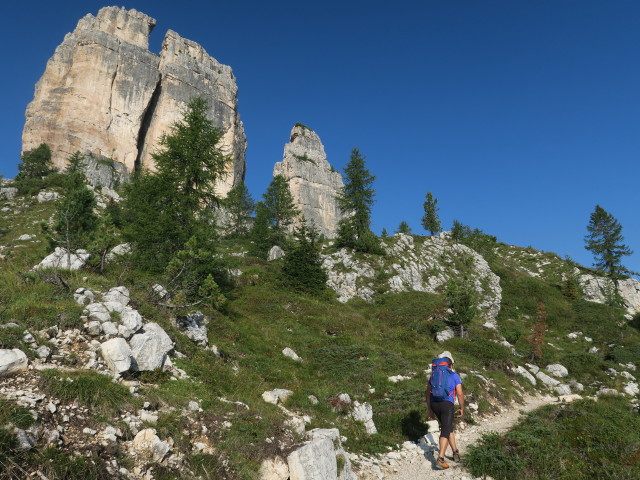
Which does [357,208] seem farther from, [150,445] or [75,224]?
[150,445]

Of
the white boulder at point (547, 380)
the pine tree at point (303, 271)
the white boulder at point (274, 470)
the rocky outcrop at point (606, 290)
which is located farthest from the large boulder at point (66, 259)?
the rocky outcrop at point (606, 290)

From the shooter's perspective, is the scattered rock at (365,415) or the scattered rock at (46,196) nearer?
the scattered rock at (365,415)

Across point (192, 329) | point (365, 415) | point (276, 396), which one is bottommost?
point (365, 415)

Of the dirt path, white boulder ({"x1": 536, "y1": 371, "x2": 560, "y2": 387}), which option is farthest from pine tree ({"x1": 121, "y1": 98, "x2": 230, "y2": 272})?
white boulder ({"x1": 536, "y1": 371, "x2": 560, "y2": 387})

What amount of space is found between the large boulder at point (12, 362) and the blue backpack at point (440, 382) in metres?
7.92

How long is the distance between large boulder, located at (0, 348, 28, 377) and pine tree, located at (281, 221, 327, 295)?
2295cm

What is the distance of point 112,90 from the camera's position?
77.1 m

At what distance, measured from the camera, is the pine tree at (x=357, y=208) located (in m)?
39.8

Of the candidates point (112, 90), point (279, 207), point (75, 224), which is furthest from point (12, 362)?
point (112, 90)

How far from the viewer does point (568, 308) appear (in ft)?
137

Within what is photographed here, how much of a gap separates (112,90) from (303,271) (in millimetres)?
77102

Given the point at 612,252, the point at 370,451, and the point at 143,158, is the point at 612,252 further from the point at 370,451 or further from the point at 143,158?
the point at 143,158

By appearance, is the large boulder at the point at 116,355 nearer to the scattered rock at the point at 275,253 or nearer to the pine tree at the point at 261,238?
the scattered rock at the point at 275,253

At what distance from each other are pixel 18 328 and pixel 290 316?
15.4 meters
